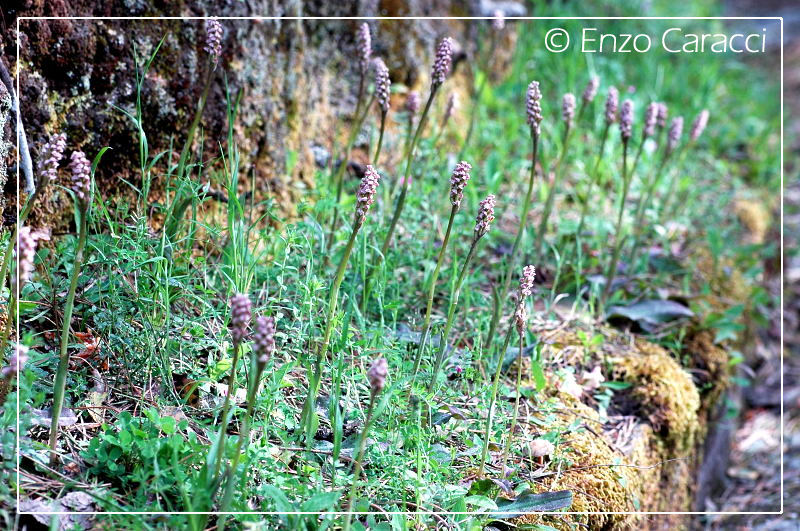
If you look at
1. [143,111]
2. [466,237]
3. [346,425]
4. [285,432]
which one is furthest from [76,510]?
[466,237]

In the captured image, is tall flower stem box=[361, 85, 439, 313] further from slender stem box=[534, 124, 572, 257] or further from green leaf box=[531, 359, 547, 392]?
slender stem box=[534, 124, 572, 257]

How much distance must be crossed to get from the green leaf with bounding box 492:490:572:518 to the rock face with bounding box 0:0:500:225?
134 centimetres

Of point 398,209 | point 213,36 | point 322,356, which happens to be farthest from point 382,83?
point 322,356

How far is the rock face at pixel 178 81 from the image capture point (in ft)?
7.22

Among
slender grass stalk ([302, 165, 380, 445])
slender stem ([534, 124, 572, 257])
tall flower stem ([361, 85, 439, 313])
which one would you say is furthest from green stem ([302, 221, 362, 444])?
slender stem ([534, 124, 572, 257])

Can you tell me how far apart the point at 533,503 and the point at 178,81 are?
5.80 ft

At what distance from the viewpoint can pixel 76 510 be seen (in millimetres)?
1671

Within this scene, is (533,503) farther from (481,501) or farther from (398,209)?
(398,209)

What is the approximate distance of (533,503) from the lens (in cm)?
192

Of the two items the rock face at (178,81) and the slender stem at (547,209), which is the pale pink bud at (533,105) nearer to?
the slender stem at (547,209)

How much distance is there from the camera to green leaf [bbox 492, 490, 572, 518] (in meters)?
1.88

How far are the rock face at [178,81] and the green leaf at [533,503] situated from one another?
134 centimetres

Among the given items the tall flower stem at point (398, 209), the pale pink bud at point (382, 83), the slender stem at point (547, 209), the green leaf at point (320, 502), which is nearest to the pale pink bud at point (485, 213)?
the tall flower stem at point (398, 209)

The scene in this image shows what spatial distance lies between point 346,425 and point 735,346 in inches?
83.1
